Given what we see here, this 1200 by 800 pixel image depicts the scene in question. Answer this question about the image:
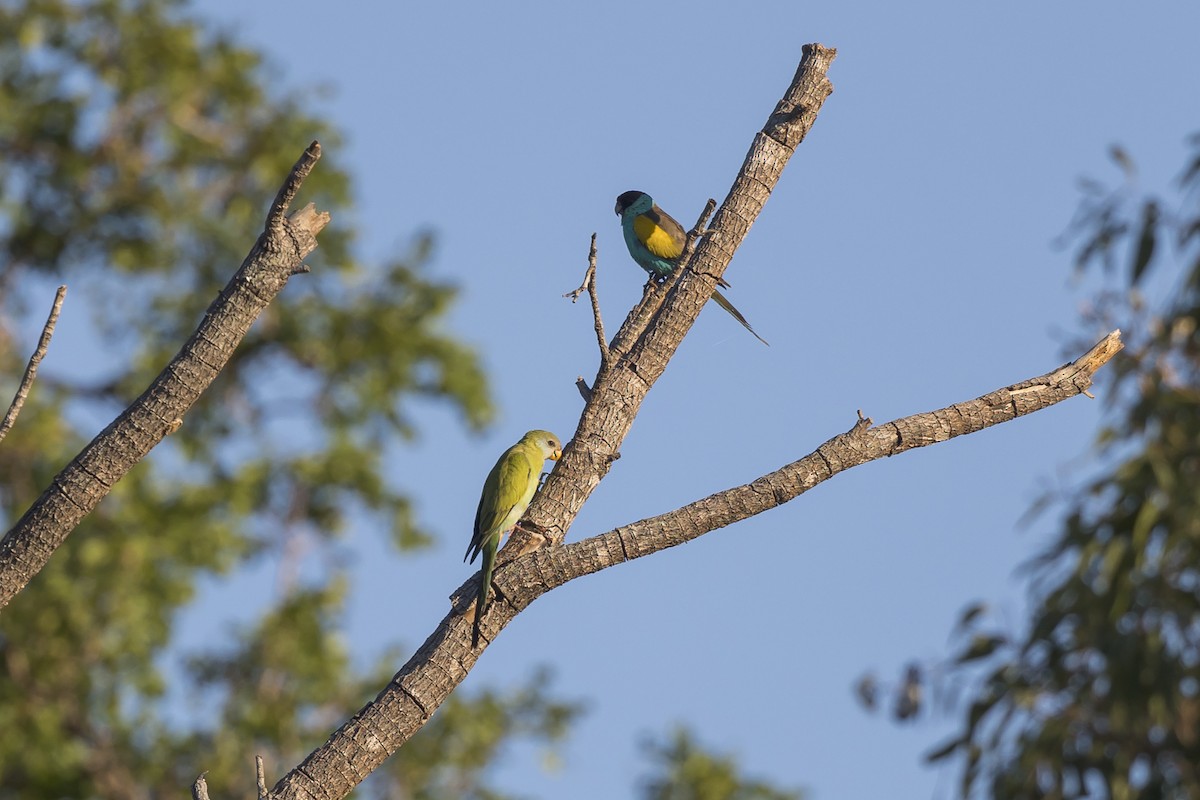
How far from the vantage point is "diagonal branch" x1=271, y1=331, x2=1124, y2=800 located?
446cm

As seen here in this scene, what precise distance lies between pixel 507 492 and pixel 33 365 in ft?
6.76

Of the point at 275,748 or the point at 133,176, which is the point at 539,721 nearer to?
the point at 275,748

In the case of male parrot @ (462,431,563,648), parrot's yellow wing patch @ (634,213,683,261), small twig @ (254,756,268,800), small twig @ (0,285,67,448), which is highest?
parrot's yellow wing patch @ (634,213,683,261)

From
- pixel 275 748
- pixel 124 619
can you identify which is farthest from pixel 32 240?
pixel 275 748

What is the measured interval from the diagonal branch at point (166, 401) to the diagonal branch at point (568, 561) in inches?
37.9

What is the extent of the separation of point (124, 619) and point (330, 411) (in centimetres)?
393

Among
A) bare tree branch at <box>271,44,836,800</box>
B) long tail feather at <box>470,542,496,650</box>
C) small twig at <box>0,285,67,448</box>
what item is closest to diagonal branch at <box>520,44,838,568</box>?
bare tree branch at <box>271,44,836,800</box>

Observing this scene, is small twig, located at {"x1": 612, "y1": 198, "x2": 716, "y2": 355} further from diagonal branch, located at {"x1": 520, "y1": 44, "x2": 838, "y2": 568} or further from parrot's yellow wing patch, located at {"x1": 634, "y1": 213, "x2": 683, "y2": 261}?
parrot's yellow wing patch, located at {"x1": 634, "y1": 213, "x2": 683, "y2": 261}

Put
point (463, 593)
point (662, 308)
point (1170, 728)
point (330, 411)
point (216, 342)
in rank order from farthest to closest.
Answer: point (330, 411) < point (1170, 728) < point (662, 308) < point (463, 593) < point (216, 342)

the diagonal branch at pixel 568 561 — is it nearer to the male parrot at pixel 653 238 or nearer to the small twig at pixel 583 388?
the small twig at pixel 583 388

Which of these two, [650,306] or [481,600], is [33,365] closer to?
[481,600]

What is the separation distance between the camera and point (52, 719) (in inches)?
650

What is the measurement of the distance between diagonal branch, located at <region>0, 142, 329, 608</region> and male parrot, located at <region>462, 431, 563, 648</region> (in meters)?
1.09

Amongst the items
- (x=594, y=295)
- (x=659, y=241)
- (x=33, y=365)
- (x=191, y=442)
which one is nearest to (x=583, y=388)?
(x=594, y=295)
